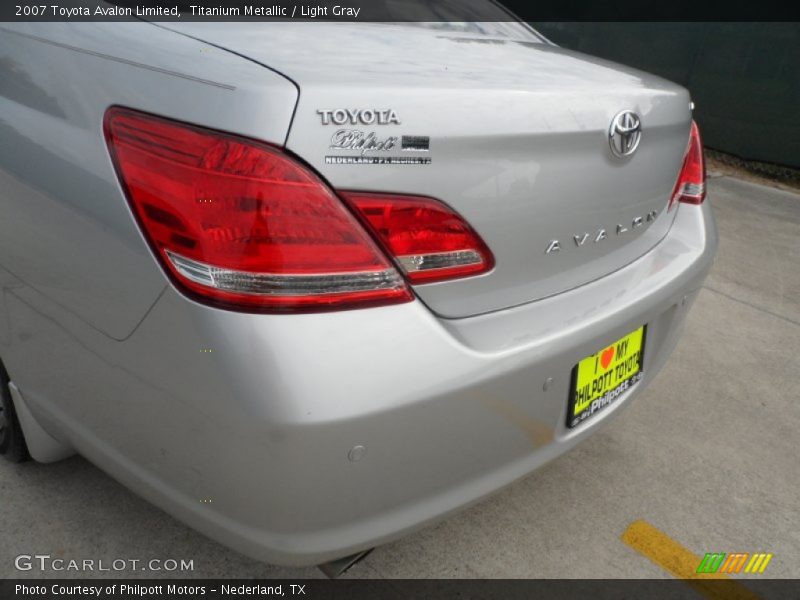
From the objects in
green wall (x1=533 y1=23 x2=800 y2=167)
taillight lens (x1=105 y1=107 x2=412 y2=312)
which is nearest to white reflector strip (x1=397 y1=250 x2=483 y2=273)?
taillight lens (x1=105 y1=107 x2=412 y2=312)

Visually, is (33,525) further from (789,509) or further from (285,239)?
(789,509)

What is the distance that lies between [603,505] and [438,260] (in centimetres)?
119

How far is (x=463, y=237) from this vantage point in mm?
1328

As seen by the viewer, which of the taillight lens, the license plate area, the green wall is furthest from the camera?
the green wall

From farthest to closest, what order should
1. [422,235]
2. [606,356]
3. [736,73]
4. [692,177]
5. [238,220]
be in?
[736,73] < [692,177] < [606,356] < [422,235] < [238,220]

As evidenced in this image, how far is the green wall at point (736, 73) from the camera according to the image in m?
7.23

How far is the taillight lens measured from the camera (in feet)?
3.79

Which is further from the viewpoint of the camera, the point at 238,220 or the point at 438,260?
the point at 438,260

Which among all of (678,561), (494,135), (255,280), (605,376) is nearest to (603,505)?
(678,561)

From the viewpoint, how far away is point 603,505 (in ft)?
7.01

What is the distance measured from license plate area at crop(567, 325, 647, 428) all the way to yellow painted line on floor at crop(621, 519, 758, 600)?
1.50 feet

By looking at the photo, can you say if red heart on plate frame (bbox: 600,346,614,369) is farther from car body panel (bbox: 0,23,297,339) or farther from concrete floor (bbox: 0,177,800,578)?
car body panel (bbox: 0,23,297,339)
